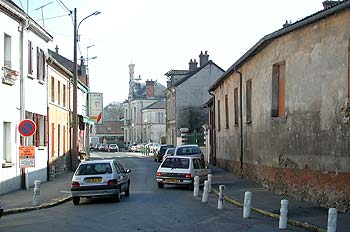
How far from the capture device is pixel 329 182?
16.1 meters

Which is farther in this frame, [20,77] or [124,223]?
[20,77]

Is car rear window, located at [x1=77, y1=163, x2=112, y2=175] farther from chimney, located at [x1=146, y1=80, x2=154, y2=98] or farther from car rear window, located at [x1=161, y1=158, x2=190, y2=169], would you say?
chimney, located at [x1=146, y1=80, x2=154, y2=98]

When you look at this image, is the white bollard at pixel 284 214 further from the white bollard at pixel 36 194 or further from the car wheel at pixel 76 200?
the white bollard at pixel 36 194

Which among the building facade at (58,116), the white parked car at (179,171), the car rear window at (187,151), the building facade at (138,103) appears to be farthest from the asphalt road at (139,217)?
the building facade at (138,103)

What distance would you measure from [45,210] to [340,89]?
373 inches

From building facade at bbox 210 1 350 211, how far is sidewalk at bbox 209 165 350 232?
395mm

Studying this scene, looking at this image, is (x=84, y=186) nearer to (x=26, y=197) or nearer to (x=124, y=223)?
(x=26, y=197)

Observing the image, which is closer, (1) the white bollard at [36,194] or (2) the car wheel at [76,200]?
(1) the white bollard at [36,194]

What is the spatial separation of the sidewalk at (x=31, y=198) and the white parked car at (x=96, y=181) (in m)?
1.07

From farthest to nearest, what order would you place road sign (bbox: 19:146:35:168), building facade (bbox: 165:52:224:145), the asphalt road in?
building facade (bbox: 165:52:224:145) → road sign (bbox: 19:146:35:168) → the asphalt road

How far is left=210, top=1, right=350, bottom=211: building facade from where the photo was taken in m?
15.4

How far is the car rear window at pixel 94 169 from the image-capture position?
63.8 ft

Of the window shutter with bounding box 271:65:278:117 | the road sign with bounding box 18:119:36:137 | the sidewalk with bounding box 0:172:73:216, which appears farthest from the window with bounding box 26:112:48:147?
the window shutter with bounding box 271:65:278:117

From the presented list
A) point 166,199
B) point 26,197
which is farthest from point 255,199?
point 26,197
